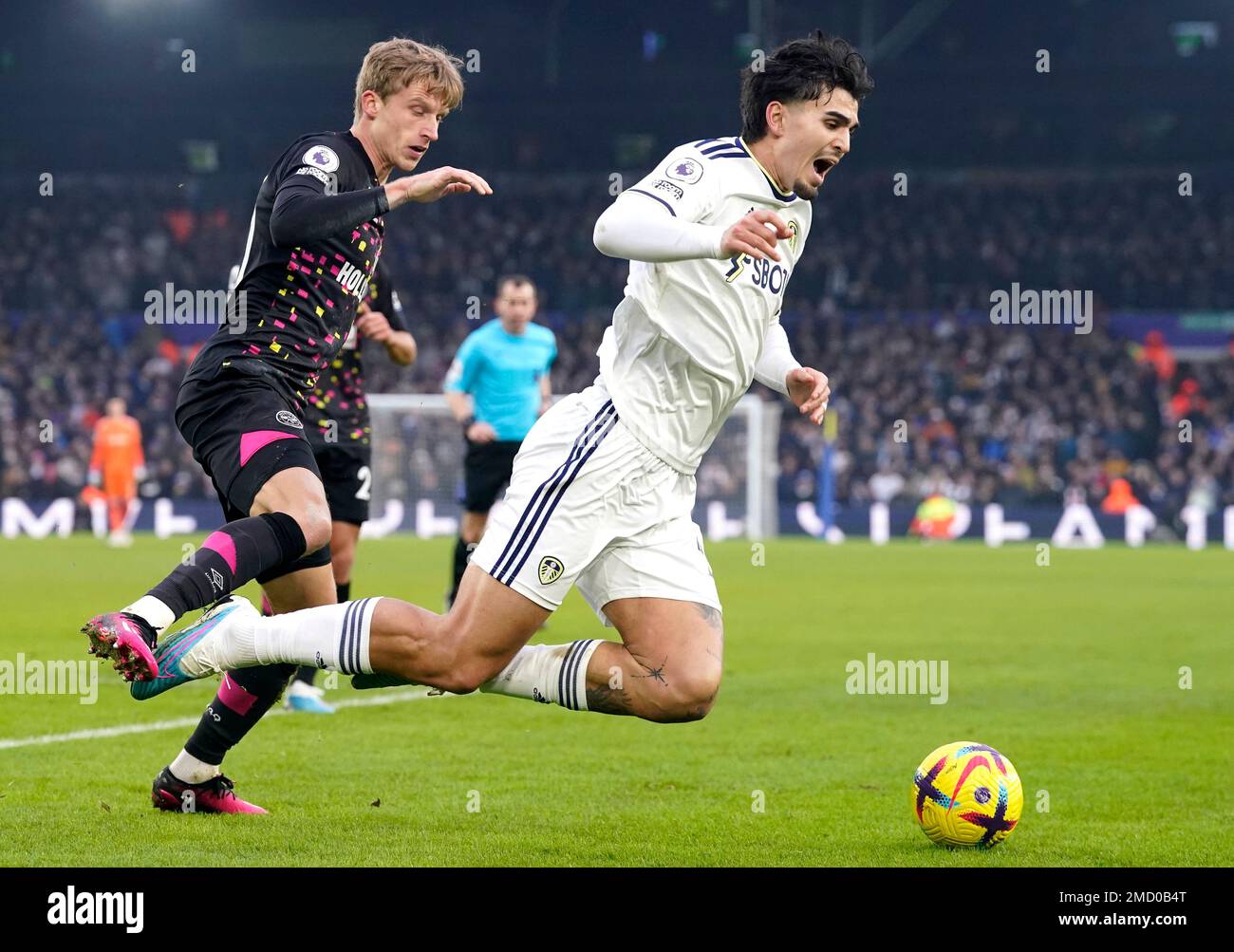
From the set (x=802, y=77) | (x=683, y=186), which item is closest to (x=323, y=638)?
(x=683, y=186)

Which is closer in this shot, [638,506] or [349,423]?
[638,506]

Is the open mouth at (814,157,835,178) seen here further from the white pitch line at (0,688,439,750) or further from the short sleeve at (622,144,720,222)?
the white pitch line at (0,688,439,750)

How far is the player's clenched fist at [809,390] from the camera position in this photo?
4938 millimetres

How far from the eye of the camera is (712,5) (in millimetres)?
35000

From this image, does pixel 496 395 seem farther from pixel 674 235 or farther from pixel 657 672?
pixel 674 235

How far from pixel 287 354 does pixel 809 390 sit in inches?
64.7

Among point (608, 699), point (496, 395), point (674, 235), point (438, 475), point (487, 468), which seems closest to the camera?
point (674, 235)

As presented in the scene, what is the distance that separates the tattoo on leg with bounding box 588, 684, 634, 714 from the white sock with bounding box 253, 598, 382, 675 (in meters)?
0.64

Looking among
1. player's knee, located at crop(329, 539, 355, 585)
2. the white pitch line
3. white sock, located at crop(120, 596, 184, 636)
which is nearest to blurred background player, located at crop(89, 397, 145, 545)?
the white pitch line

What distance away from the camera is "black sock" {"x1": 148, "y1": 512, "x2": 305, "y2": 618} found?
4.52 m

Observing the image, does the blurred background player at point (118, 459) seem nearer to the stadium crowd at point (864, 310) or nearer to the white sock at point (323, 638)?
the stadium crowd at point (864, 310)

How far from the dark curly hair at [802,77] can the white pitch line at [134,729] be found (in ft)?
12.3

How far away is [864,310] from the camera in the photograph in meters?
36.2
